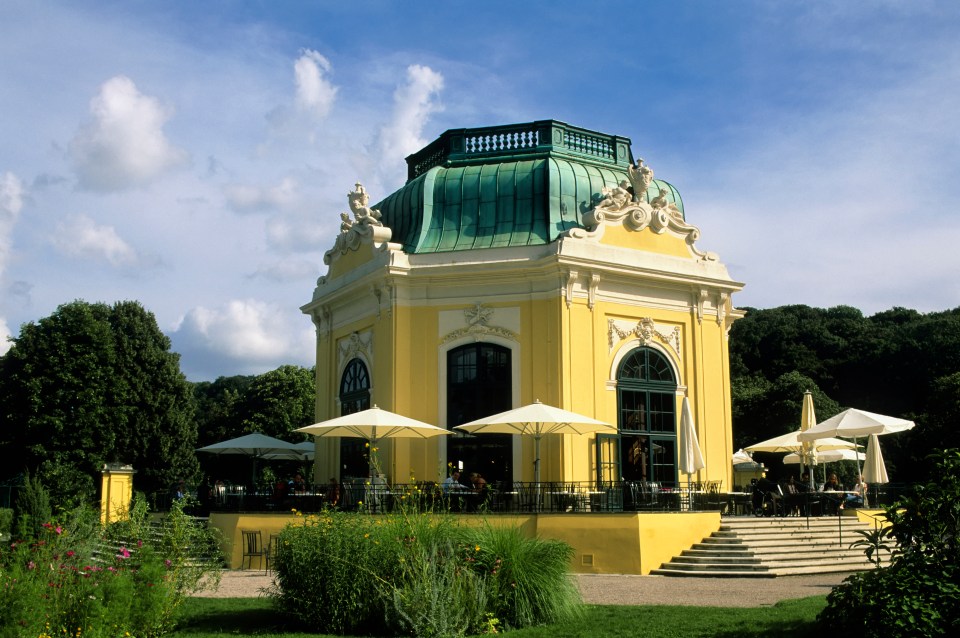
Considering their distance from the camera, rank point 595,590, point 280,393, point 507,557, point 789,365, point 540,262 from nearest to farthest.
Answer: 1. point 507,557
2. point 595,590
3. point 540,262
4. point 280,393
5. point 789,365

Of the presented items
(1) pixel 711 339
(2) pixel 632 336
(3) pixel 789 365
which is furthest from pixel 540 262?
(3) pixel 789 365

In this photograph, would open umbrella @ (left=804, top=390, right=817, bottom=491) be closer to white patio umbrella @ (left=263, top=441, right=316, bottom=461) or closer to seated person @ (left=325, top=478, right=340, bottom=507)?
seated person @ (left=325, top=478, right=340, bottom=507)

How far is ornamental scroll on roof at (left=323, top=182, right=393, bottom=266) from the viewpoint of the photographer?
24109 millimetres

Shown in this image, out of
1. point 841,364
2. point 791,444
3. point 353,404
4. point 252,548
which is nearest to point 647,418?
point 791,444

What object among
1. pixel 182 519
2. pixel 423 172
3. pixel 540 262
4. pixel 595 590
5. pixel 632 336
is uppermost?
pixel 423 172

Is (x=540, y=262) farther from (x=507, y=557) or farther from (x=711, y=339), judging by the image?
(x=507, y=557)

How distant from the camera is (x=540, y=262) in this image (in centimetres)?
2181

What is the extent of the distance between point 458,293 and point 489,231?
179 cm

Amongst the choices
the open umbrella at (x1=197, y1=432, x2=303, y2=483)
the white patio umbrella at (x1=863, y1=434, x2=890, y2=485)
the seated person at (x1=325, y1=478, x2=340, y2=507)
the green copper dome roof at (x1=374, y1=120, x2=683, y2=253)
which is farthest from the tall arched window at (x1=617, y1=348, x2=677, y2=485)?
the open umbrella at (x1=197, y1=432, x2=303, y2=483)

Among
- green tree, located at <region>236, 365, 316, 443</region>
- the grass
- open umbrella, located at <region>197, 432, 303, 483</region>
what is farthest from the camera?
green tree, located at <region>236, 365, 316, 443</region>

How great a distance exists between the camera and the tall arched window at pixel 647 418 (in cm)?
2253

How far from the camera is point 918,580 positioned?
28.7 ft

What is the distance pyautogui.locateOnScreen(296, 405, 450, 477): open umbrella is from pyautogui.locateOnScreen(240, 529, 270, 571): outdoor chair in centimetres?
228

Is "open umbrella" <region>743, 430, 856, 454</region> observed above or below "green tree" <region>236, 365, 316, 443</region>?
below
